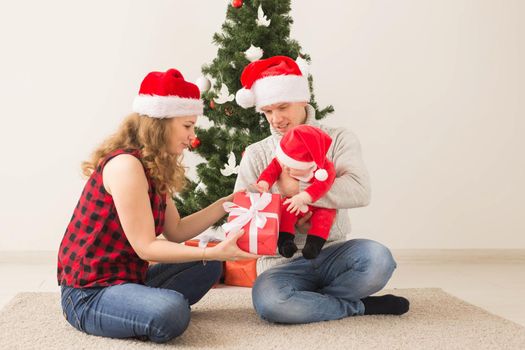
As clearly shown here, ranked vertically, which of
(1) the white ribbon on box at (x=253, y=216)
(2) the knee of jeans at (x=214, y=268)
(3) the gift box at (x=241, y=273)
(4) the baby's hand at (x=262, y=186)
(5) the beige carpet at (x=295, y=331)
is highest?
(4) the baby's hand at (x=262, y=186)

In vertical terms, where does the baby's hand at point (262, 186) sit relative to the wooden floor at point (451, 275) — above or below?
above

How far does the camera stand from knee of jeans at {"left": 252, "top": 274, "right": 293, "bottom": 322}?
7.57 feet

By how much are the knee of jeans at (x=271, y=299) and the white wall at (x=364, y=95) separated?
177 centimetres

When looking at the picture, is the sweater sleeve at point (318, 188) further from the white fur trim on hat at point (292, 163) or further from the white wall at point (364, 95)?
the white wall at point (364, 95)

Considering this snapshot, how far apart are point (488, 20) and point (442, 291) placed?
187 cm

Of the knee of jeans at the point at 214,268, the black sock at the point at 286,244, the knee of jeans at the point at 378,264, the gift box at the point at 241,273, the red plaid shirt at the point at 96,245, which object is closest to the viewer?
the red plaid shirt at the point at 96,245

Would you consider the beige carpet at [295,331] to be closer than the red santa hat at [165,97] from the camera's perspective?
Yes

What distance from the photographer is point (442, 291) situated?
299 cm

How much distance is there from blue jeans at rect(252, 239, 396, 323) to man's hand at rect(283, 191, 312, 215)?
0.30 metres

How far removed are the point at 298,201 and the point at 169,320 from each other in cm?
54

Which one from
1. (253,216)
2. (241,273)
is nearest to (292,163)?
(253,216)

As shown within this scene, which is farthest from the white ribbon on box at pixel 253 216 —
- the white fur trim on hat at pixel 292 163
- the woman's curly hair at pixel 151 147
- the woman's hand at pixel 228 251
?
the woman's curly hair at pixel 151 147

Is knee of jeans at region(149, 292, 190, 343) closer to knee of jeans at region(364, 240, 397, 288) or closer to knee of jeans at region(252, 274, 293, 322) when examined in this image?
knee of jeans at region(252, 274, 293, 322)

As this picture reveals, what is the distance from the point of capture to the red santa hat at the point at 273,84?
2.44 m
